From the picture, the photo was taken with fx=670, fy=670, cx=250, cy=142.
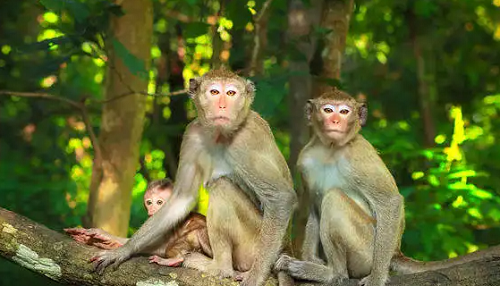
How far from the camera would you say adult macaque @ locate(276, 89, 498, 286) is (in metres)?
5.00

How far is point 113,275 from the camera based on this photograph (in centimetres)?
486

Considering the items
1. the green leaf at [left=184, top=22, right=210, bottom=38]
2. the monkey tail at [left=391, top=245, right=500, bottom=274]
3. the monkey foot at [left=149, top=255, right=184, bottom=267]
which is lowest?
the monkey foot at [left=149, top=255, right=184, bottom=267]

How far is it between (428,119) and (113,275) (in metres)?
8.96

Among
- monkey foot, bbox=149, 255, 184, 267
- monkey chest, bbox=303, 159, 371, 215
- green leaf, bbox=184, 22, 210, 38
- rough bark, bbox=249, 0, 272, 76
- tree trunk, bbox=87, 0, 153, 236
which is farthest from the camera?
tree trunk, bbox=87, 0, 153, 236

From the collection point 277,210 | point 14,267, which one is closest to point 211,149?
point 277,210

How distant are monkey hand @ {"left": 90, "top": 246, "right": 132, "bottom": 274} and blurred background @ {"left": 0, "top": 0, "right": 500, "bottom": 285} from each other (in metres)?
1.89

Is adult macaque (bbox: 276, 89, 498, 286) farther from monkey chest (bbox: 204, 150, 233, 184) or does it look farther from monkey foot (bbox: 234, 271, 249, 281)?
monkey chest (bbox: 204, 150, 233, 184)

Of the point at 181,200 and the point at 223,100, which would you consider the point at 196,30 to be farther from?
the point at 181,200

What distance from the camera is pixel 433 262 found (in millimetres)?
4930

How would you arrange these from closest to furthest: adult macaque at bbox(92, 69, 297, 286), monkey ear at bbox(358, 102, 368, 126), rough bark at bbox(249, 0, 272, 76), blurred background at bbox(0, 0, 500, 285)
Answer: adult macaque at bbox(92, 69, 297, 286) < monkey ear at bbox(358, 102, 368, 126) < blurred background at bbox(0, 0, 500, 285) < rough bark at bbox(249, 0, 272, 76)

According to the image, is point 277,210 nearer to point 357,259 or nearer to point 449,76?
point 357,259

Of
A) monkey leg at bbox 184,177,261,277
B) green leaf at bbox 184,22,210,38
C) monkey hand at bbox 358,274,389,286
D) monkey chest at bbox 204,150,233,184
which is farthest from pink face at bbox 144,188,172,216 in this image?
monkey hand at bbox 358,274,389,286

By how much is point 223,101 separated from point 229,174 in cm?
60

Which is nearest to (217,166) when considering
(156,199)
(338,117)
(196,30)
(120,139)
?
(156,199)
